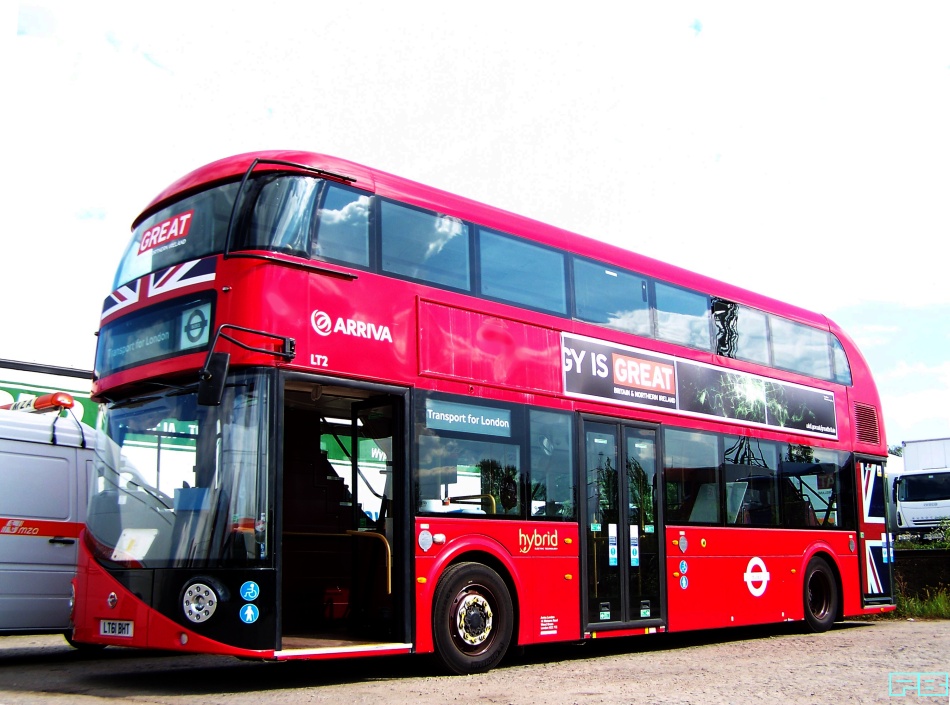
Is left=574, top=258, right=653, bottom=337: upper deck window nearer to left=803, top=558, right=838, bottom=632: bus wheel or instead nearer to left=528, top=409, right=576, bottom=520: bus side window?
left=528, top=409, right=576, bottom=520: bus side window

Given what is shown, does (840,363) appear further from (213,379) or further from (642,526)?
(213,379)

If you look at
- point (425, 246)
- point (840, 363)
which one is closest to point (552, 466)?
point (425, 246)

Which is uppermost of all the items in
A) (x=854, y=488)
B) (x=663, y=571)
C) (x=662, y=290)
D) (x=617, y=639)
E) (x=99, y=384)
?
(x=662, y=290)

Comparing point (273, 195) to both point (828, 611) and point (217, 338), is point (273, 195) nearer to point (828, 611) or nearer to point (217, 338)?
point (217, 338)

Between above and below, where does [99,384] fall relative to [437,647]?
above

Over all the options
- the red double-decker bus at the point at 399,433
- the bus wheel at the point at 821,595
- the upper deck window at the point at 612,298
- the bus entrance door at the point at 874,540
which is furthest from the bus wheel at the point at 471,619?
the bus entrance door at the point at 874,540

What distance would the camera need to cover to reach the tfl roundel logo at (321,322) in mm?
8922

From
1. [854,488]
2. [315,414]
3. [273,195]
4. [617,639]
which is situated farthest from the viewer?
[854,488]

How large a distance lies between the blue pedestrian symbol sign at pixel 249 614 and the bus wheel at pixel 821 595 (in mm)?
9601

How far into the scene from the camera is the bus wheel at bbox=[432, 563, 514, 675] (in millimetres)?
9547

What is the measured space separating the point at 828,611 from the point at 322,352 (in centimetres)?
1009

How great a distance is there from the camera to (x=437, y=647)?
31.1 feet

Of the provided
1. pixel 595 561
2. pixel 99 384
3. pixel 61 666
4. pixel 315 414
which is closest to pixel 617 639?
pixel 595 561

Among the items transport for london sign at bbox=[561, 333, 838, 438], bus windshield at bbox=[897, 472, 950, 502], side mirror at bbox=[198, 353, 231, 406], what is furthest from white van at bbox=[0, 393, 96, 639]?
bus windshield at bbox=[897, 472, 950, 502]
